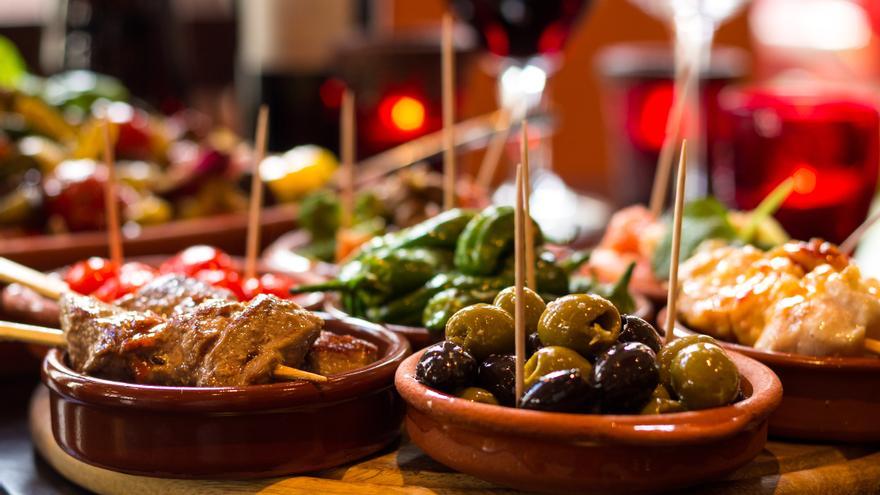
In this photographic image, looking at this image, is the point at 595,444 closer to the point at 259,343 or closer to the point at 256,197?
the point at 259,343

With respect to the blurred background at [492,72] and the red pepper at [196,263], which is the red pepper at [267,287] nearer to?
the red pepper at [196,263]

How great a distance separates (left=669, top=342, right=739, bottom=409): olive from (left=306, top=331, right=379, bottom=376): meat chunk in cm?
41

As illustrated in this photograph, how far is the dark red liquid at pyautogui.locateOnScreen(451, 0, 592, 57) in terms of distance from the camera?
2.70m

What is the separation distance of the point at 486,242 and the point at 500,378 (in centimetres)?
39

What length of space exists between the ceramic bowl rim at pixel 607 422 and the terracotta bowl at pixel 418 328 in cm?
35

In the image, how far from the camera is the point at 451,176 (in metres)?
1.93

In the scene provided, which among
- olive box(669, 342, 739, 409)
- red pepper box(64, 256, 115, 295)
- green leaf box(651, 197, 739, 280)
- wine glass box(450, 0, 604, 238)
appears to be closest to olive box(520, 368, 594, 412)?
olive box(669, 342, 739, 409)

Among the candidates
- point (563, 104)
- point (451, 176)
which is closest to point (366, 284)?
point (451, 176)

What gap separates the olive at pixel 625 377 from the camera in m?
1.18

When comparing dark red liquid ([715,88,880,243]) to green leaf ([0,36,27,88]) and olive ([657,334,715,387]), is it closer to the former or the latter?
olive ([657,334,715,387])

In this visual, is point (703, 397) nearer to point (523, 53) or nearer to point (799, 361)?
point (799, 361)

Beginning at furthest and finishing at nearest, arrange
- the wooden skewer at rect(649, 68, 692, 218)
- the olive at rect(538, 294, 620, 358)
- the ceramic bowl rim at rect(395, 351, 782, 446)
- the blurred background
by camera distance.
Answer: the blurred background → the wooden skewer at rect(649, 68, 692, 218) → the olive at rect(538, 294, 620, 358) → the ceramic bowl rim at rect(395, 351, 782, 446)

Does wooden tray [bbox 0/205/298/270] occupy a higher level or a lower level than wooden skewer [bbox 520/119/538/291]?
lower

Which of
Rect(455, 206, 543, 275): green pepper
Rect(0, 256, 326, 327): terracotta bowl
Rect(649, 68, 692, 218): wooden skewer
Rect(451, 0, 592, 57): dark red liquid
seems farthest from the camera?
Rect(451, 0, 592, 57): dark red liquid
